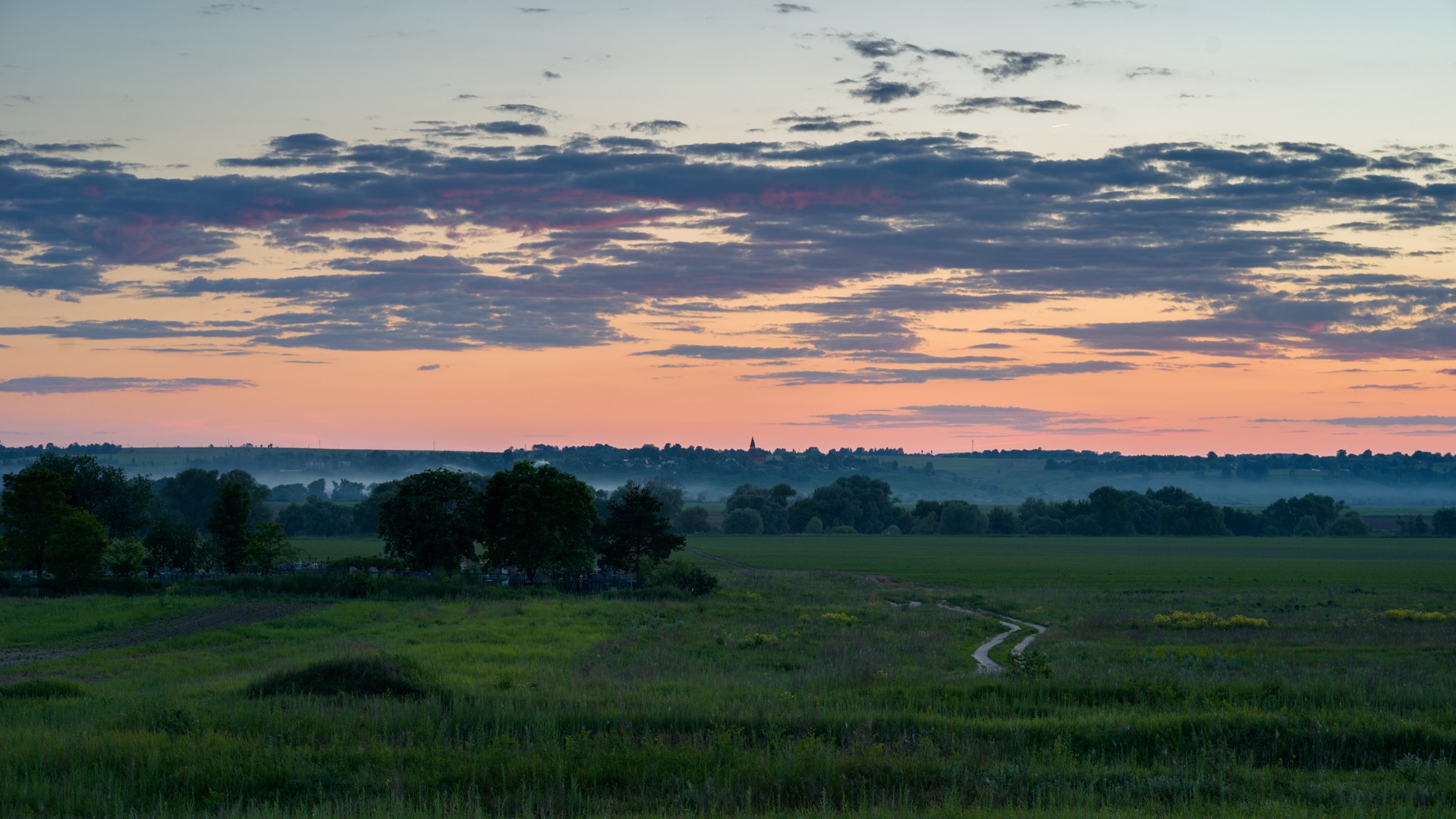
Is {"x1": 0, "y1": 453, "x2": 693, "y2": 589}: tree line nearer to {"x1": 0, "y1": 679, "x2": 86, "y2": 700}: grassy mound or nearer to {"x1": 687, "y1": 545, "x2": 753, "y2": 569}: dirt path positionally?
{"x1": 687, "y1": 545, "x2": 753, "y2": 569}: dirt path

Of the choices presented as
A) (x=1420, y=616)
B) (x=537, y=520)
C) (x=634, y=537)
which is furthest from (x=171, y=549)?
(x=1420, y=616)

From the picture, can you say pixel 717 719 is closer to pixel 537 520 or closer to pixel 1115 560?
pixel 537 520

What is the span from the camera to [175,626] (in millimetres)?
41125

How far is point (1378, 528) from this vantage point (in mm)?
180000

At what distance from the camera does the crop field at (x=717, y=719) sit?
15.1 metres

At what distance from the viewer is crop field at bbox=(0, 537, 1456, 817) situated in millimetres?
15094

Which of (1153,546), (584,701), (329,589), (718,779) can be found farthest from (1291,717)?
(1153,546)

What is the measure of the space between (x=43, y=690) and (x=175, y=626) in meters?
18.2

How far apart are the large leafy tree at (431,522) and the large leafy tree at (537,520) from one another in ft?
4.69

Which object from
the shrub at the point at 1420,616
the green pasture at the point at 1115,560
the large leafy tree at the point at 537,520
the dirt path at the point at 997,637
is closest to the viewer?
the dirt path at the point at 997,637

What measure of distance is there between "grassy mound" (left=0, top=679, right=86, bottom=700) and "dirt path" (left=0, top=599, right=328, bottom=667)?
8.38 m

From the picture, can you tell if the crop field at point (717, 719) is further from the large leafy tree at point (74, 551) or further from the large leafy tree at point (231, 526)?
the large leafy tree at point (231, 526)

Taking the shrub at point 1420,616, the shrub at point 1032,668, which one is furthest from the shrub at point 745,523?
the shrub at point 1032,668

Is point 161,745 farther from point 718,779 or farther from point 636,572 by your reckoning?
point 636,572
